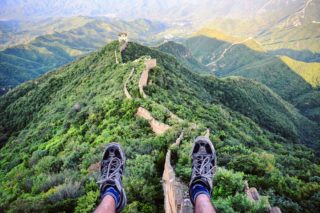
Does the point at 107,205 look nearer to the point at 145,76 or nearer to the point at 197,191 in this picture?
the point at 197,191

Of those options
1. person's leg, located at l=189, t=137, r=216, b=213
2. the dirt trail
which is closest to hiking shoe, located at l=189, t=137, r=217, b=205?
person's leg, located at l=189, t=137, r=216, b=213

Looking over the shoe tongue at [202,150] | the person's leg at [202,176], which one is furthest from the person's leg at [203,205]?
the shoe tongue at [202,150]

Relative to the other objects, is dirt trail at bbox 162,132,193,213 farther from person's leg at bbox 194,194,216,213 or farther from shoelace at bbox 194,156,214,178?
person's leg at bbox 194,194,216,213

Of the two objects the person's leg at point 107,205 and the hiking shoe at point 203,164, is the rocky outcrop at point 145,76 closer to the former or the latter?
the hiking shoe at point 203,164

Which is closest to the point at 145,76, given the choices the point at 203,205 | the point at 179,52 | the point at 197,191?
the point at 197,191

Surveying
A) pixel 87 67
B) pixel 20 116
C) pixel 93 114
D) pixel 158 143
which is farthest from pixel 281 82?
pixel 158 143

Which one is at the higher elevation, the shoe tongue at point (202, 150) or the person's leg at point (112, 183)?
the shoe tongue at point (202, 150)
